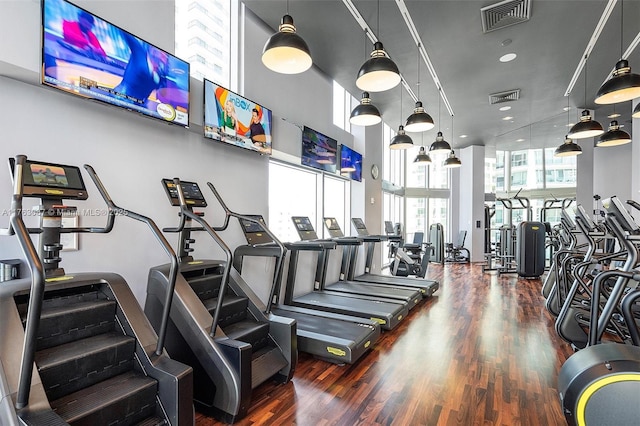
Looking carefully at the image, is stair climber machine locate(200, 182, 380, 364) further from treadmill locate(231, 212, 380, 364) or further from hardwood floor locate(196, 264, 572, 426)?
hardwood floor locate(196, 264, 572, 426)

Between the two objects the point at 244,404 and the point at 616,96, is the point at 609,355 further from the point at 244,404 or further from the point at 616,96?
the point at 616,96

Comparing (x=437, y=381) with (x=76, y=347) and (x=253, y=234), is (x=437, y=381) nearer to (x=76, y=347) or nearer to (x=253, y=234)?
(x=253, y=234)

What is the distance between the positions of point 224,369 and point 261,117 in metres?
3.15

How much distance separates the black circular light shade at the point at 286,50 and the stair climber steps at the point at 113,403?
9.16 feet

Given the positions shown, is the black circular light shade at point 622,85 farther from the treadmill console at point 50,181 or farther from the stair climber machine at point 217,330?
the treadmill console at point 50,181

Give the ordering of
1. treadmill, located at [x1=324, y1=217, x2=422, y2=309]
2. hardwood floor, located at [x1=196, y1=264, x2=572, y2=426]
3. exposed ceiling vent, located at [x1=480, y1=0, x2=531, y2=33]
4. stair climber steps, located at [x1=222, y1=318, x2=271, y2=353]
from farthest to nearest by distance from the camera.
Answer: treadmill, located at [x1=324, y1=217, x2=422, y2=309] < exposed ceiling vent, located at [x1=480, y1=0, x2=531, y2=33] < stair climber steps, located at [x1=222, y1=318, x2=271, y2=353] < hardwood floor, located at [x1=196, y1=264, x2=572, y2=426]

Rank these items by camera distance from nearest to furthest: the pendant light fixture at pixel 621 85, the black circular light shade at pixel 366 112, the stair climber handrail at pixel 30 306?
the stair climber handrail at pixel 30 306
the pendant light fixture at pixel 621 85
the black circular light shade at pixel 366 112

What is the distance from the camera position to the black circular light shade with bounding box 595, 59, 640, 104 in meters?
3.96

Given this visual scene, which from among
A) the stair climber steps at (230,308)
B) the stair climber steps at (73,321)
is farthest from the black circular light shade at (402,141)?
the stair climber steps at (73,321)

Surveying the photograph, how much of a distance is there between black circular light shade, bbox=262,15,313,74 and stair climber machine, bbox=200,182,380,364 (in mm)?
1385

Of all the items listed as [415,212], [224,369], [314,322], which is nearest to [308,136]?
[314,322]

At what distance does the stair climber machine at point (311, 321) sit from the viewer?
3.27 metres

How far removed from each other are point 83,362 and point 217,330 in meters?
0.88

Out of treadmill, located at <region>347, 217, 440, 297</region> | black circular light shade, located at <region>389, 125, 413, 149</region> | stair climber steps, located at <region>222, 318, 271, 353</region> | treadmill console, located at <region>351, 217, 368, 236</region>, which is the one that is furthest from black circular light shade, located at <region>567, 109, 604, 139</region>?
stair climber steps, located at <region>222, 318, 271, 353</region>
